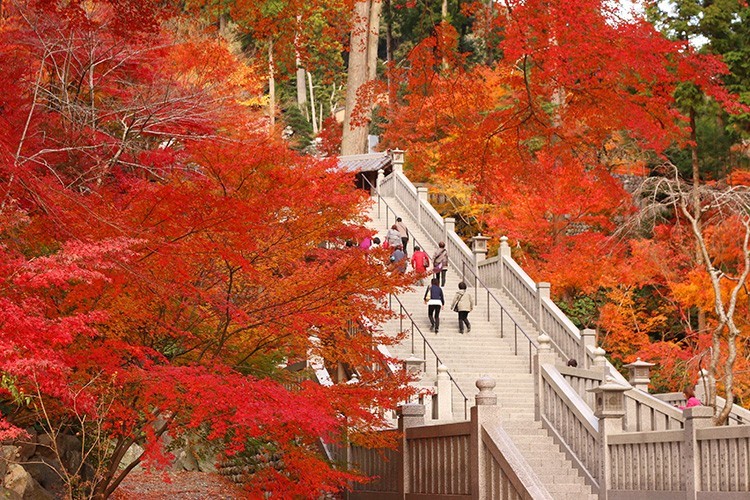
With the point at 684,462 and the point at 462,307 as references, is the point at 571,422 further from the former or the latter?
the point at 462,307

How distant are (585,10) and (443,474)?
7.10 meters

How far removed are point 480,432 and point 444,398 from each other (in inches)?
206

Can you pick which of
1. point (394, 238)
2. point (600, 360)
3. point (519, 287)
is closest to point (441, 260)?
point (394, 238)

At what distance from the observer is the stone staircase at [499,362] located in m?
16.8

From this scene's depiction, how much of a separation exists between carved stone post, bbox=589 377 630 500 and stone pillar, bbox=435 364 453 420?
3.29m

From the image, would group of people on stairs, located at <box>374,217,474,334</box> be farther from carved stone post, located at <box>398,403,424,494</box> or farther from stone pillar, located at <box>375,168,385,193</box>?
stone pillar, located at <box>375,168,385,193</box>

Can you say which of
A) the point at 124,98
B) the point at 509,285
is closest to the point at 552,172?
the point at 509,285

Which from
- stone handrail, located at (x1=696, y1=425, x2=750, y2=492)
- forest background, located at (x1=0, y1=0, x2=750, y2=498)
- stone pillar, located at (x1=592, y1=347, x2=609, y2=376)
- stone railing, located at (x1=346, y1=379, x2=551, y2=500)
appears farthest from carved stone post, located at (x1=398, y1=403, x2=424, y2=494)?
stone pillar, located at (x1=592, y1=347, x2=609, y2=376)

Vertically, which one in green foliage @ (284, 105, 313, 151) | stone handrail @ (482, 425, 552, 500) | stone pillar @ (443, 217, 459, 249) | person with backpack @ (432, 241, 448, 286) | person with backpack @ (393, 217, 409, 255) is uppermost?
green foliage @ (284, 105, 313, 151)

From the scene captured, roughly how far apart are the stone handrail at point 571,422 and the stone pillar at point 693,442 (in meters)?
2.02

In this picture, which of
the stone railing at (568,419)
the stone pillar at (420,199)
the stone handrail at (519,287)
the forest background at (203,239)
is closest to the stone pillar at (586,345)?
the stone handrail at (519,287)

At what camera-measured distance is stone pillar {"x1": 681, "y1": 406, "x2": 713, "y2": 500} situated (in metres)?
14.0

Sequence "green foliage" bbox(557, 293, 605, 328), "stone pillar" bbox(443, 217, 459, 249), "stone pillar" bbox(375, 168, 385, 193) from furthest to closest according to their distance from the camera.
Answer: "stone pillar" bbox(375, 168, 385, 193), "green foliage" bbox(557, 293, 605, 328), "stone pillar" bbox(443, 217, 459, 249)

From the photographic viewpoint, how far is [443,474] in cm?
1462
